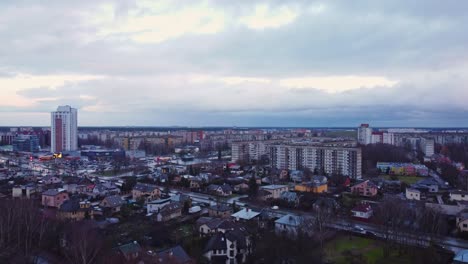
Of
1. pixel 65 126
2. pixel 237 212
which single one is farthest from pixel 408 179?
pixel 65 126

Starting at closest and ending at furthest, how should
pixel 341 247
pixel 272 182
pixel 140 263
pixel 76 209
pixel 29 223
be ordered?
pixel 140 263 < pixel 29 223 < pixel 341 247 < pixel 76 209 < pixel 272 182

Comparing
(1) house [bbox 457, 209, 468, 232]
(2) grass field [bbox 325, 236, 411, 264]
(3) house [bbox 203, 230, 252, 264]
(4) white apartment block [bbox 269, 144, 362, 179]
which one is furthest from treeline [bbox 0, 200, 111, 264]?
(4) white apartment block [bbox 269, 144, 362, 179]

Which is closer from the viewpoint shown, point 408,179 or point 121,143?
point 408,179

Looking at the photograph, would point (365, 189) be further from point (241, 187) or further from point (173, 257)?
point (173, 257)

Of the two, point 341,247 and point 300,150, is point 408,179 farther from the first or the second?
point 341,247

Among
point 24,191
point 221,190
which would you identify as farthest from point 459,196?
point 24,191

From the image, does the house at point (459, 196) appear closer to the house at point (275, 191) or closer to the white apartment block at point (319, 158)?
the white apartment block at point (319, 158)

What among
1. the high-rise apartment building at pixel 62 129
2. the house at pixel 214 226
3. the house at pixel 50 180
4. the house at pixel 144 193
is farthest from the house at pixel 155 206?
the high-rise apartment building at pixel 62 129
